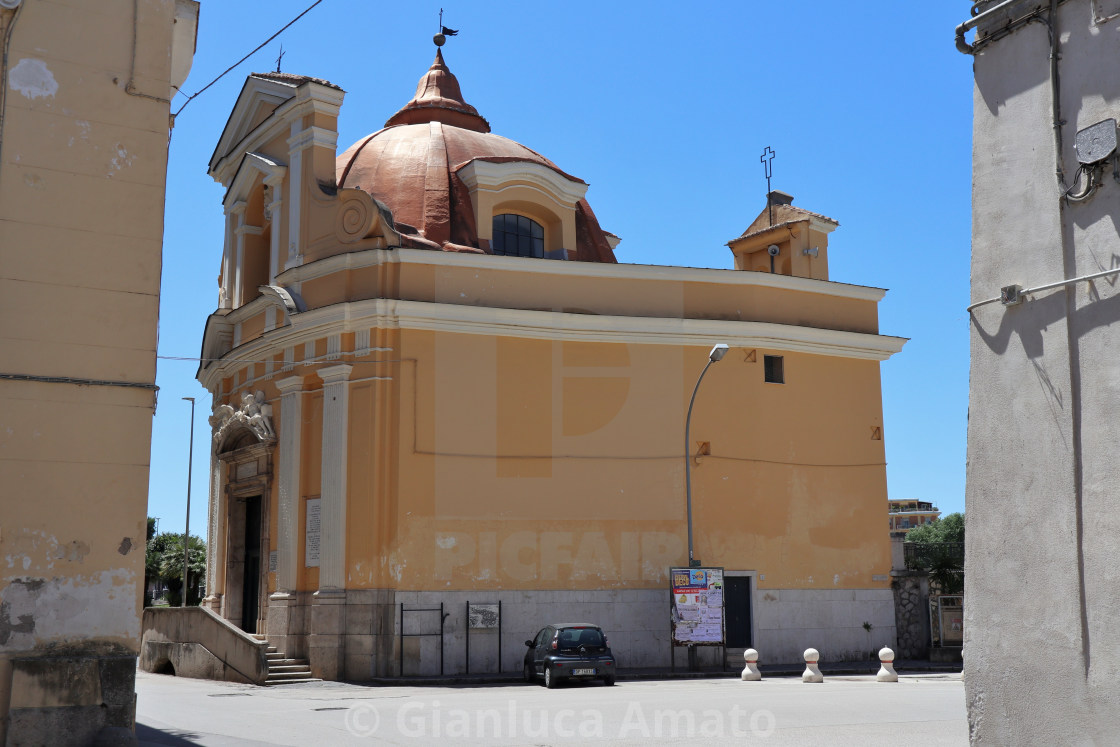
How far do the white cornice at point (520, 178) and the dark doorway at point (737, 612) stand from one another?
9890mm

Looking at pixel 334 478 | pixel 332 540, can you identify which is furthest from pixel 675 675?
pixel 334 478

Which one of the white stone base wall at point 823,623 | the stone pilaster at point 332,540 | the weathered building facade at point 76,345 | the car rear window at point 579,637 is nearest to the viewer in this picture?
the weathered building facade at point 76,345

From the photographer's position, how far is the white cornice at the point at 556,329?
2284cm

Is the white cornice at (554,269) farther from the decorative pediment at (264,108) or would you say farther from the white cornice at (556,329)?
the decorative pediment at (264,108)

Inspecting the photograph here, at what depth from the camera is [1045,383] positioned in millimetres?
7754

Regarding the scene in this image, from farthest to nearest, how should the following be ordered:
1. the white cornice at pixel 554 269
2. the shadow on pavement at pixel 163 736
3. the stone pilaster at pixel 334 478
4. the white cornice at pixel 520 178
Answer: the white cornice at pixel 520 178 → the white cornice at pixel 554 269 → the stone pilaster at pixel 334 478 → the shadow on pavement at pixel 163 736

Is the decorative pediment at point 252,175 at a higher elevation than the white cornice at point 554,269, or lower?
higher

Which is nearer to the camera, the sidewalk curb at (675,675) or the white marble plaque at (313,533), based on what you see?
the sidewalk curb at (675,675)

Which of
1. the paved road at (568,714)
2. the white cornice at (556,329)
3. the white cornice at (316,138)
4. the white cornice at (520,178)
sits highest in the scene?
the white cornice at (316,138)

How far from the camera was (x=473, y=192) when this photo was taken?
26109 millimetres

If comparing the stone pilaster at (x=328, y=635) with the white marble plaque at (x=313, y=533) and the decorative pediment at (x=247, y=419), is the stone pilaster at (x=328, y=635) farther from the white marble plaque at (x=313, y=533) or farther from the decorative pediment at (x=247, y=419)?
the decorative pediment at (x=247, y=419)

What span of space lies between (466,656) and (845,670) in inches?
327

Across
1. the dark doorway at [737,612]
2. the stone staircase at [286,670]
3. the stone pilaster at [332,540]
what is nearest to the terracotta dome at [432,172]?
the stone pilaster at [332,540]

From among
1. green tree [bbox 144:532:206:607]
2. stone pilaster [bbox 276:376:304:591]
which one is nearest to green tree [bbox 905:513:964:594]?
stone pilaster [bbox 276:376:304:591]
